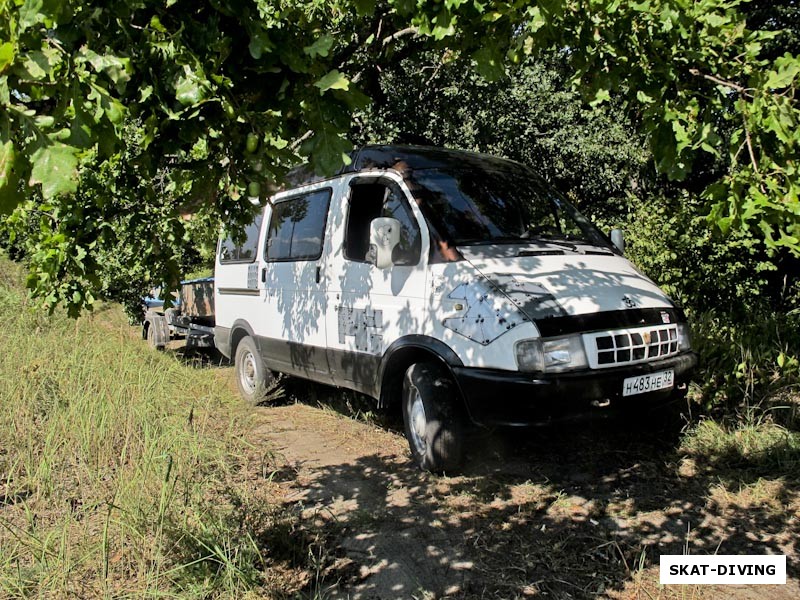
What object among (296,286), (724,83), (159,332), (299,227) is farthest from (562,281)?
(159,332)

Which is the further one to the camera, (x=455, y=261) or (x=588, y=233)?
(x=588, y=233)

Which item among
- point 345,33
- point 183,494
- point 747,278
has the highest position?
point 345,33

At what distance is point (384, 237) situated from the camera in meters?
4.41

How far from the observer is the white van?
3807 millimetres

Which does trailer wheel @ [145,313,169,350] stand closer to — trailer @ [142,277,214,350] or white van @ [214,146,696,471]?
trailer @ [142,277,214,350]

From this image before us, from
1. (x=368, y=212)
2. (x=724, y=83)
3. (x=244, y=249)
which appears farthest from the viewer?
(x=244, y=249)

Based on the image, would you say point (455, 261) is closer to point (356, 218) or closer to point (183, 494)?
point (356, 218)

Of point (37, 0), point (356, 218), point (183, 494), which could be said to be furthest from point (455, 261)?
point (37, 0)

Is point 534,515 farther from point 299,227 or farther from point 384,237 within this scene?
point 299,227

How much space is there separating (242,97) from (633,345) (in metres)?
2.88

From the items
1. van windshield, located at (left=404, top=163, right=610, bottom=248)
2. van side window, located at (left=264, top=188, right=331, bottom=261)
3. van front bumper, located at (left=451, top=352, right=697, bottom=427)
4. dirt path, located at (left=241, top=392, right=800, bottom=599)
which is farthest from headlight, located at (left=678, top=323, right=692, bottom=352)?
van side window, located at (left=264, top=188, right=331, bottom=261)

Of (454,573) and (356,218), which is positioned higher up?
(356,218)

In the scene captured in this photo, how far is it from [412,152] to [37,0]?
387 cm

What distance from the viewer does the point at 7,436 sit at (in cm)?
429
